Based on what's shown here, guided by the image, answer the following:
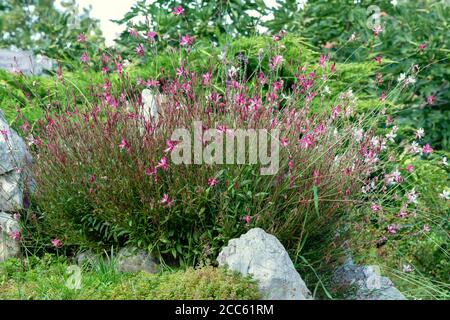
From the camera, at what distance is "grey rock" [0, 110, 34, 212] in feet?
16.4

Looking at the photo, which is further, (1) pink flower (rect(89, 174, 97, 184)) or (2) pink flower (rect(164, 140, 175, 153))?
(1) pink flower (rect(89, 174, 97, 184))

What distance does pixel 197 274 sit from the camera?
12.1 feet

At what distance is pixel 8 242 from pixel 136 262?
1150mm

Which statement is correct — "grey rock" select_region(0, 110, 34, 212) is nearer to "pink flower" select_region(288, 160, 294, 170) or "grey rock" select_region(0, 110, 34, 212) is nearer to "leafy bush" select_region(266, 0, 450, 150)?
"pink flower" select_region(288, 160, 294, 170)

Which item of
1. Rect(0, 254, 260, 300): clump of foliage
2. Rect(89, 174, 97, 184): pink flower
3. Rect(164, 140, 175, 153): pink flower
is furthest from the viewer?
Rect(89, 174, 97, 184): pink flower

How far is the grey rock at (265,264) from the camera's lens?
3594 mm

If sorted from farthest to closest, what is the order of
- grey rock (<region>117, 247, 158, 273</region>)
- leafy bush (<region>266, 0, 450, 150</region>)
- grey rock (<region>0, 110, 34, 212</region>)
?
leafy bush (<region>266, 0, 450, 150</region>), grey rock (<region>0, 110, 34, 212</region>), grey rock (<region>117, 247, 158, 273</region>)

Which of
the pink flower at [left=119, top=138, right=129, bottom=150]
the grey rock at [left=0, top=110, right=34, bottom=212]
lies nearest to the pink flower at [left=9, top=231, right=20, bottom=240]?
the grey rock at [left=0, top=110, right=34, bottom=212]

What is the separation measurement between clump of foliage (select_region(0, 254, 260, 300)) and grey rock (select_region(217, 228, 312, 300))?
0.25 ft

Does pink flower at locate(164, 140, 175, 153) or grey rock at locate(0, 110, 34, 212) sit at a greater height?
pink flower at locate(164, 140, 175, 153)

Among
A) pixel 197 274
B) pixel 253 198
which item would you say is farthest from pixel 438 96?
pixel 197 274

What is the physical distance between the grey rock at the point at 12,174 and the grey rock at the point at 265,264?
1974mm

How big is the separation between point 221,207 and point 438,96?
4.70 metres

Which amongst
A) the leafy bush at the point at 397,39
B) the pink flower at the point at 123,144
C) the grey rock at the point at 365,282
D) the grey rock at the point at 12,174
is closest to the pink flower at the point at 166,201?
the pink flower at the point at 123,144
